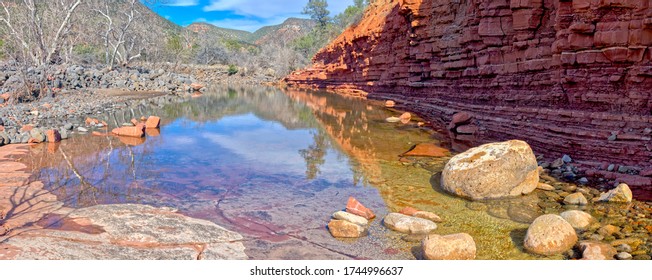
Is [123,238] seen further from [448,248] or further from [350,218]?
[448,248]

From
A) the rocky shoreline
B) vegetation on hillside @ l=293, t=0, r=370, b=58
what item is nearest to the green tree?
vegetation on hillside @ l=293, t=0, r=370, b=58

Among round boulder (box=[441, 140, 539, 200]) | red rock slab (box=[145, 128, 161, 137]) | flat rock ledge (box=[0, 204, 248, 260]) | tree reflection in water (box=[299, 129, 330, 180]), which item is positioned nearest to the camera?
flat rock ledge (box=[0, 204, 248, 260])

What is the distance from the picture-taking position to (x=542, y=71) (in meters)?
11.7

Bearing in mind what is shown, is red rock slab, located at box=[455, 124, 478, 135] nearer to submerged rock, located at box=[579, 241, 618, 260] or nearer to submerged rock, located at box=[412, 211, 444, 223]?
submerged rock, located at box=[412, 211, 444, 223]

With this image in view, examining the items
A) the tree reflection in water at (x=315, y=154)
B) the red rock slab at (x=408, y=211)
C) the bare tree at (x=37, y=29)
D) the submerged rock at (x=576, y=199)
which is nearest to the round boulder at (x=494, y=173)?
the submerged rock at (x=576, y=199)

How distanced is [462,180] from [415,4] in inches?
661

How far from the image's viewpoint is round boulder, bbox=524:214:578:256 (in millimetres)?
4816

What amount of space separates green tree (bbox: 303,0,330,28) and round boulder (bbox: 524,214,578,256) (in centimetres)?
6061

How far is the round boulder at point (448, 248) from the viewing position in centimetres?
451

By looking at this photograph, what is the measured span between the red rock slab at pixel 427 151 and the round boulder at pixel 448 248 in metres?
5.43

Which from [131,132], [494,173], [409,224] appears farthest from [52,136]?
[494,173]

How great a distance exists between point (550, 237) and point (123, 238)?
184 inches

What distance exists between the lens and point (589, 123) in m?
9.16

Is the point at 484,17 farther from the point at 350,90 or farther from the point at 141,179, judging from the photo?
the point at 350,90
